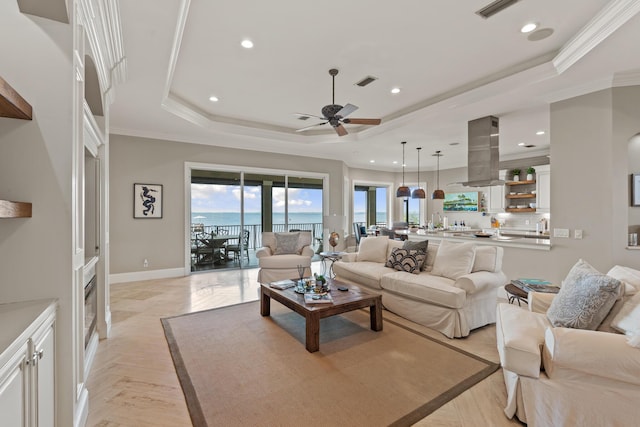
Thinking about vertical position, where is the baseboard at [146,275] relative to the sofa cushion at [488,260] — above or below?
below

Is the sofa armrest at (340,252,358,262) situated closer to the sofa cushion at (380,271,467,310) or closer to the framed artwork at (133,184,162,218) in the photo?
the sofa cushion at (380,271,467,310)

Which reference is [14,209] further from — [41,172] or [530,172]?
[530,172]

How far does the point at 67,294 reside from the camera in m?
1.60

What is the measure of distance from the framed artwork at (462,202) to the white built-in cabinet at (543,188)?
1.67 metres

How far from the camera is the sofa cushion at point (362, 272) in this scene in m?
4.05

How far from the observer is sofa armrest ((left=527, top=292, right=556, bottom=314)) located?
256 centimetres

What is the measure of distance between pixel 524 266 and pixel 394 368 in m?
2.97

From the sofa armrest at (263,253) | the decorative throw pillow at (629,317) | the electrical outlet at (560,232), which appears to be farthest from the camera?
the sofa armrest at (263,253)

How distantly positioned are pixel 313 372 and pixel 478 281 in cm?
208

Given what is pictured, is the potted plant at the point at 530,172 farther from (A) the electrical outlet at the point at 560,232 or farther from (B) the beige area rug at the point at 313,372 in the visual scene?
(B) the beige area rug at the point at 313,372

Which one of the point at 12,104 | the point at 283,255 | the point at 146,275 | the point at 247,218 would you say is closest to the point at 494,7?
the point at 12,104

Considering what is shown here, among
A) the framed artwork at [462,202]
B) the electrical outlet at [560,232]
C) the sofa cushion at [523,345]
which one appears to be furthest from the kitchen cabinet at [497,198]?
the sofa cushion at [523,345]

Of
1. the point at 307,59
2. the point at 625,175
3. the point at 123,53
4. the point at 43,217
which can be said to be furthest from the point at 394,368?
the point at 123,53

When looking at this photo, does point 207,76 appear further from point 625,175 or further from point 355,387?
point 625,175
